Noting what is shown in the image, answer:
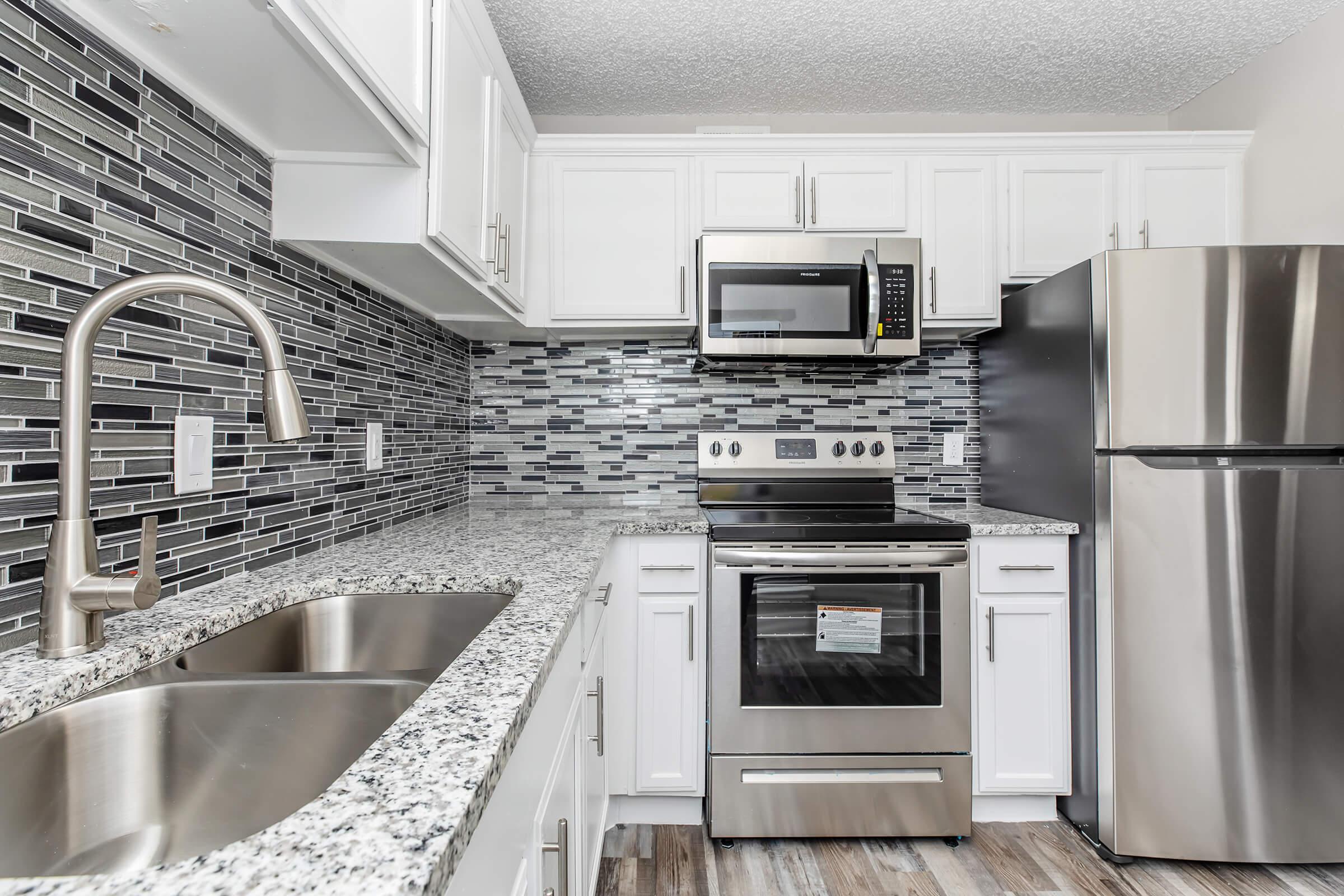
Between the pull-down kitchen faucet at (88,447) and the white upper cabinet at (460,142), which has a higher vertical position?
the white upper cabinet at (460,142)

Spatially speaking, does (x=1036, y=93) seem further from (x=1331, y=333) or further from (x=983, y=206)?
(x=1331, y=333)

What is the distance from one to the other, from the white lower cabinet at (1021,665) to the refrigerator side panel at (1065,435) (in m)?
0.04

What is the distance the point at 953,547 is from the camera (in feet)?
5.81

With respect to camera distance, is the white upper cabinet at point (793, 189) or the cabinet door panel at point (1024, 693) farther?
the white upper cabinet at point (793, 189)

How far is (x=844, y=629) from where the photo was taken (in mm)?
1757

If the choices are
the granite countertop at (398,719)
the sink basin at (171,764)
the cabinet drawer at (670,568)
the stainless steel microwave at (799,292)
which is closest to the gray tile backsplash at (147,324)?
the granite countertop at (398,719)

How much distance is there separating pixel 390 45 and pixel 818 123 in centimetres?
183

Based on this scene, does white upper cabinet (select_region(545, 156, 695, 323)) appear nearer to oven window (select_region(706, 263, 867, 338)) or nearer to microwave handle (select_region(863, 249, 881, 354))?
oven window (select_region(706, 263, 867, 338))

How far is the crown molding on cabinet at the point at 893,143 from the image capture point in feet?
6.82

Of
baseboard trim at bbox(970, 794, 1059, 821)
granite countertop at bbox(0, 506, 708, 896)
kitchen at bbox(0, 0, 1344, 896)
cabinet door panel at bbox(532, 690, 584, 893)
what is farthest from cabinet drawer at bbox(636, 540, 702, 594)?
baseboard trim at bbox(970, 794, 1059, 821)

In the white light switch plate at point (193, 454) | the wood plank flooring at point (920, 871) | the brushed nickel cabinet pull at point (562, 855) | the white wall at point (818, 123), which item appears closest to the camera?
the brushed nickel cabinet pull at point (562, 855)

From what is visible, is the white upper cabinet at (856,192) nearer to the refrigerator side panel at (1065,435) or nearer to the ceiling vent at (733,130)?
the ceiling vent at (733,130)

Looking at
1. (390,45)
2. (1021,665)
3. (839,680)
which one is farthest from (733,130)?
(1021,665)

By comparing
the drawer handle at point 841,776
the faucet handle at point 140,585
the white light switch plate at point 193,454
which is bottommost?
the drawer handle at point 841,776
